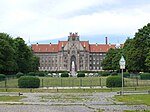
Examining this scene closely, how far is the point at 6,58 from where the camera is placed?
70.6m

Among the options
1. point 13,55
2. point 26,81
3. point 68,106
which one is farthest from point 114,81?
point 13,55

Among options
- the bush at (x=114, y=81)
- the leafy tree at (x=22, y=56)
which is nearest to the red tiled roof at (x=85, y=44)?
the leafy tree at (x=22, y=56)

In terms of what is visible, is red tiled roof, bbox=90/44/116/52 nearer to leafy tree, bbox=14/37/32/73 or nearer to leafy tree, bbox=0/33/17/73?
leafy tree, bbox=14/37/32/73

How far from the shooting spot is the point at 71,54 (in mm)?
169250

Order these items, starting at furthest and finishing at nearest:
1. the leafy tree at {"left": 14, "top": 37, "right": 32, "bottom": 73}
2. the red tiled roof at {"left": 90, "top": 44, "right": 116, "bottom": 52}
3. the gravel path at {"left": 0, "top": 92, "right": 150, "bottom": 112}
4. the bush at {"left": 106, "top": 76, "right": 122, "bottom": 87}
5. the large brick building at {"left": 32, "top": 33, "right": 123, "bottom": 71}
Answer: the red tiled roof at {"left": 90, "top": 44, "right": 116, "bottom": 52}, the large brick building at {"left": 32, "top": 33, "right": 123, "bottom": 71}, the leafy tree at {"left": 14, "top": 37, "right": 32, "bottom": 73}, the bush at {"left": 106, "top": 76, "right": 122, "bottom": 87}, the gravel path at {"left": 0, "top": 92, "right": 150, "bottom": 112}

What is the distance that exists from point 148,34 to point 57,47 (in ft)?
366

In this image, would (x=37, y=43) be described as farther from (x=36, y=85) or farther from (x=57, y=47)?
(x=36, y=85)

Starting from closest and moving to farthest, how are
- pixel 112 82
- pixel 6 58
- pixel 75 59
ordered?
pixel 112 82
pixel 6 58
pixel 75 59

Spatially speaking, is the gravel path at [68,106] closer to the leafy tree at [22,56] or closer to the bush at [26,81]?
the bush at [26,81]

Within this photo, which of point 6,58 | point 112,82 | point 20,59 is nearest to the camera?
point 112,82

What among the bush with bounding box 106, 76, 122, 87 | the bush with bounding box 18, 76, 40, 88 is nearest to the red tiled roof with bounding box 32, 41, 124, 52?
the bush with bounding box 18, 76, 40, 88

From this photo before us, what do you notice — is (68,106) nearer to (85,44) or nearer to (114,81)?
(114,81)

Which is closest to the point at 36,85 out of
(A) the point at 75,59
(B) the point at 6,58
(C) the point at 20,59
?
(B) the point at 6,58

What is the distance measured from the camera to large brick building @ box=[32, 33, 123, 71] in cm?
16988
